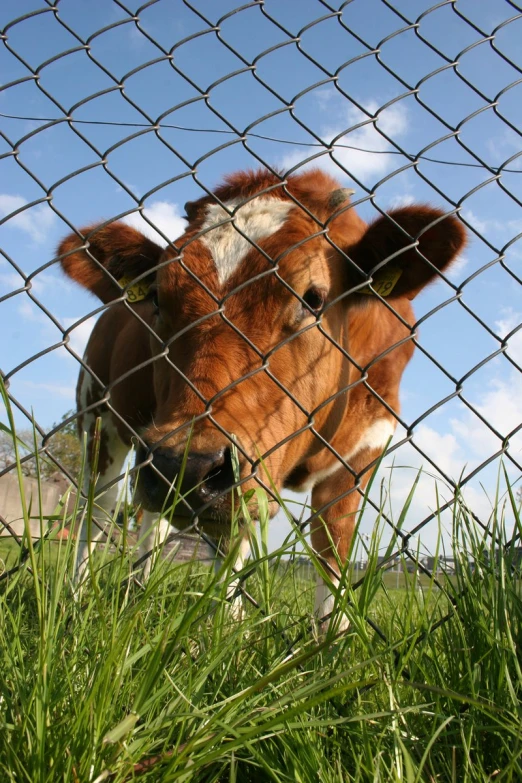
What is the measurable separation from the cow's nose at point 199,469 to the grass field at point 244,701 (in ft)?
2.25

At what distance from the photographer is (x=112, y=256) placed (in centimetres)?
402

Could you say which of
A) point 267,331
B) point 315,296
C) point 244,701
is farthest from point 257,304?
point 244,701

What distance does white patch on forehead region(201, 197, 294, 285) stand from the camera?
3.44 metres

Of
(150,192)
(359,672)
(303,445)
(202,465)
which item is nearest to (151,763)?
(359,672)

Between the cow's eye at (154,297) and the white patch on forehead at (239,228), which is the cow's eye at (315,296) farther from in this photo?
the cow's eye at (154,297)

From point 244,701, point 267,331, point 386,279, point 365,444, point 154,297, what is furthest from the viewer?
point 365,444

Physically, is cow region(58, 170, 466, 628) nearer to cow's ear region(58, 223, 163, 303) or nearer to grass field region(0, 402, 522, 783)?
cow's ear region(58, 223, 163, 303)

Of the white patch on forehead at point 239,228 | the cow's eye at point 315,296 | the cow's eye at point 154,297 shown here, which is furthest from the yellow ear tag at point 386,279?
the cow's eye at point 154,297

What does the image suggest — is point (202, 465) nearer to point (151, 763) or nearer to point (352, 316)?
point (151, 763)

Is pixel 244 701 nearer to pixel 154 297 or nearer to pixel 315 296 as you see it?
pixel 315 296

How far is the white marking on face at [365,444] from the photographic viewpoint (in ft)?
15.0

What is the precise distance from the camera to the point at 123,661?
3.64 ft

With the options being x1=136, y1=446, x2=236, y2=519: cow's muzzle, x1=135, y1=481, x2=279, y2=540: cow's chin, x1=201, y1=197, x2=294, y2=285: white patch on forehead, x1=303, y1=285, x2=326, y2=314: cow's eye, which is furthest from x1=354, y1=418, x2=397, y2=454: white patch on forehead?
x1=136, y1=446, x2=236, y2=519: cow's muzzle

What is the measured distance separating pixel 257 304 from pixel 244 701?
221 centimetres
